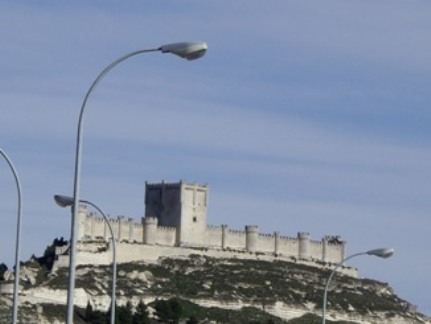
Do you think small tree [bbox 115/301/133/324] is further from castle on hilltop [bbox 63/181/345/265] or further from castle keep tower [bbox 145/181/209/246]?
castle keep tower [bbox 145/181/209/246]

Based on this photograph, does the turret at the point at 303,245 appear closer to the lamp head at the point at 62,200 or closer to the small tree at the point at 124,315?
the small tree at the point at 124,315

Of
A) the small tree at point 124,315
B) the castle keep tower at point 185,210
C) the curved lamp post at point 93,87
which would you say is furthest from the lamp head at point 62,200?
the castle keep tower at point 185,210

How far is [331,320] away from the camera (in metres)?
129

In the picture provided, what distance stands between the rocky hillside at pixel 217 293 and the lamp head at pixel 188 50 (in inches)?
2775

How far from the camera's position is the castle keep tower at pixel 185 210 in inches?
5344

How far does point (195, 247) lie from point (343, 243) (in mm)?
20128

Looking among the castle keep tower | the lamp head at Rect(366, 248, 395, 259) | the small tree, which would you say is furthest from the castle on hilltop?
the lamp head at Rect(366, 248, 395, 259)

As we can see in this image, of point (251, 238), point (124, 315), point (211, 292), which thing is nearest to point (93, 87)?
point (124, 315)

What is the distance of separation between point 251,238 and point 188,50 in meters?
109

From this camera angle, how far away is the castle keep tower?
135750 mm

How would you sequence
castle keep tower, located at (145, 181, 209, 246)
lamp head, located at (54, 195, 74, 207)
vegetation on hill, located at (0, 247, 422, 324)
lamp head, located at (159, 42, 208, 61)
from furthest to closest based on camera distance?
castle keep tower, located at (145, 181, 209, 246) < vegetation on hill, located at (0, 247, 422, 324) < lamp head, located at (54, 195, 74, 207) < lamp head, located at (159, 42, 208, 61)

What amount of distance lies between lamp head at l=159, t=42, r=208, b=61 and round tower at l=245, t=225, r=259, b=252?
10818cm

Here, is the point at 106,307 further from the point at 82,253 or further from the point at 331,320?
the point at 331,320

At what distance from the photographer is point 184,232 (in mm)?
135375
